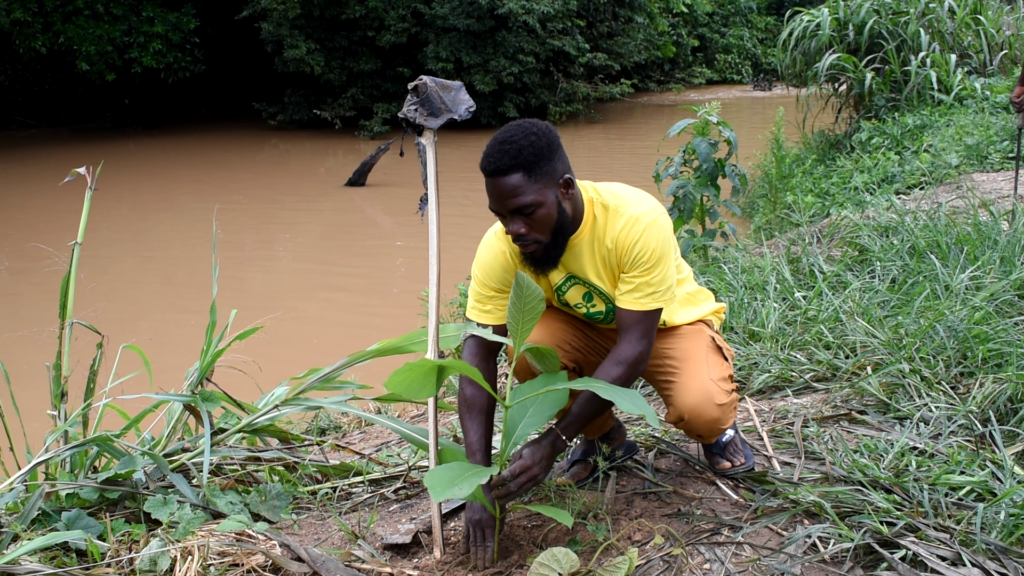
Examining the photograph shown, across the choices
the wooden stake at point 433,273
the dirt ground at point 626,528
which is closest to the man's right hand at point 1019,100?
the dirt ground at point 626,528

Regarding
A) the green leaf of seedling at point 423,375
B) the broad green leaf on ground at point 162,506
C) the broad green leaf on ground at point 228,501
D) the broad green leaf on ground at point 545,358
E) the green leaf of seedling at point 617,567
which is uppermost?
the green leaf of seedling at point 423,375

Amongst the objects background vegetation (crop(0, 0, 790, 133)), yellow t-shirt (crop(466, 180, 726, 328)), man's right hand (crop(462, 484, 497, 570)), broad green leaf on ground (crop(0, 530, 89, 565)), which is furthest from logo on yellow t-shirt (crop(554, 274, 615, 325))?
background vegetation (crop(0, 0, 790, 133))

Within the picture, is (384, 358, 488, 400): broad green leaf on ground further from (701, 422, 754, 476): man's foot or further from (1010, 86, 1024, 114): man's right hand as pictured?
(1010, 86, 1024, 114): man's right hand

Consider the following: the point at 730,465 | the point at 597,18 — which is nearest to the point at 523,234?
the point at 730,465

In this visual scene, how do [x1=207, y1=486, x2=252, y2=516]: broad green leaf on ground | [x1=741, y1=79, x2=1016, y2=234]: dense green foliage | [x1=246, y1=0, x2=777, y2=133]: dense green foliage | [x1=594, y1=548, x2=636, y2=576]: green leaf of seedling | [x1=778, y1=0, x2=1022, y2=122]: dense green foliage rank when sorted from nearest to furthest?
[x1=594, y1=548, x2=636, y2=576]: green leaf of seedling
[x1=207, y1=486, x2=252, y2=516]: broad green leaf on ground
[x1=741, y1=79, x2=1016, y2=234]: dense green foliage
[x1=778, y1=0, x2=1022, y2=122]: dense green foliage
[x1=246, y1=0, x2=777, y2=133]: dense green foliage

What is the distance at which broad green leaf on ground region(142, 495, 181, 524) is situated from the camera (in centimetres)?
202

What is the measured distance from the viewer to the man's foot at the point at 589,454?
2295 mm

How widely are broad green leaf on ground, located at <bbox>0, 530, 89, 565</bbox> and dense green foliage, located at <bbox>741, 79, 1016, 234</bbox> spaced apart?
389cm

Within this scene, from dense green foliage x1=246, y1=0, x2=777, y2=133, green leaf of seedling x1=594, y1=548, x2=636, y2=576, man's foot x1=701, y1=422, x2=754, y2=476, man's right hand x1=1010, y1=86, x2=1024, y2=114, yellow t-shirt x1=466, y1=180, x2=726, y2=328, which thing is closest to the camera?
green leaf of seedling x1=594, y1=548, x2=636, y2=576

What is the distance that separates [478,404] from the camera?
1951 mm

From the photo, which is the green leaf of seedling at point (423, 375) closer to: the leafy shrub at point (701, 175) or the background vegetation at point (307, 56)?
the leafy shrub at point (701, 175)

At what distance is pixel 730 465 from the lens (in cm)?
224

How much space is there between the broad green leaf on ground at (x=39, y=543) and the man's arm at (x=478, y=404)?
0.88 meters

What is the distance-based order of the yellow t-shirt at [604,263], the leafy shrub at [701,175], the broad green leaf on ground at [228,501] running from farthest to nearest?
1. the leafy shrub at [701,175]
2. the broad green leaf on ground at [228,501]
3. the yellow t-shirt at [604,263]
